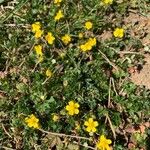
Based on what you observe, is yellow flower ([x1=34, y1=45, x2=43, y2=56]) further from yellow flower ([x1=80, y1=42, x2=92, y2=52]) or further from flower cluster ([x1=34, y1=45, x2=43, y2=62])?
yellow flower ([x1=80, y1=42, x2=92, y2=52])

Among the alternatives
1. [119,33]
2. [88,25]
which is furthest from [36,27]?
[119,33]

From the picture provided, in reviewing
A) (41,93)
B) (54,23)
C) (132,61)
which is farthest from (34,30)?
(132,61)

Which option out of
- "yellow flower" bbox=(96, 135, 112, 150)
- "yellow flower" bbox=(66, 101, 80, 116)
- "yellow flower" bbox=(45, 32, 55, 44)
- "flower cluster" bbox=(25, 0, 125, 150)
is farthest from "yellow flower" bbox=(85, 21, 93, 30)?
"yellow flower" bbox=(96, 135, 112, 150)

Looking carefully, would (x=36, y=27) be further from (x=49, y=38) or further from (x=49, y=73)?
(x=49, y=73)

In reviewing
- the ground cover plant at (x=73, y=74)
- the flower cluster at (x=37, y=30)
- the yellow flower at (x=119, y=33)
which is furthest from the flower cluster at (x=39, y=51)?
the yellow flower at (x=119, y=33)

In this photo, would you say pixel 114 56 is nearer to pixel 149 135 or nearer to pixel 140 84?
pixel 140 84

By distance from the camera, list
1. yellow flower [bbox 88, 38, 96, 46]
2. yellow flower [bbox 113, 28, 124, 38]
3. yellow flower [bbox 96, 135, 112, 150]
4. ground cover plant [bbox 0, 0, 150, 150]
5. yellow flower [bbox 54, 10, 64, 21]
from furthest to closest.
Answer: yellow flower [bbox 54, 10, 64, 21] → yellow flower [bbox 113, 28, 124, 38] → yellow flower [bbox 88, 38, 96, 46] → ground cover plant [bbox 0, 0, 150, 150] → yellow flower [bbox 96, 135, 112, 150]

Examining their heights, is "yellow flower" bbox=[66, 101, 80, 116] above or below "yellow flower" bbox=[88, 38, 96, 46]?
below

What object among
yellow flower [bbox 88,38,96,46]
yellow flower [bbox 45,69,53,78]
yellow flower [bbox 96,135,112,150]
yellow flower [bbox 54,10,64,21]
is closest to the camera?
yellow flower [bbox 96,135,112,150]
